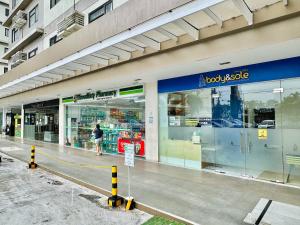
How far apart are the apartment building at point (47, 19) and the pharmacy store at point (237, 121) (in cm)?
543

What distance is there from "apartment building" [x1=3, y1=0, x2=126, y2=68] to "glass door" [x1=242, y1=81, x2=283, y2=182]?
23.2ft

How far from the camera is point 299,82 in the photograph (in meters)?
6.58

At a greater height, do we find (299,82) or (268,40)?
(268,40)

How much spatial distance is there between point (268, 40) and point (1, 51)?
1605 inches

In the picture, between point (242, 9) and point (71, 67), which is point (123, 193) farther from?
point (71, 67)

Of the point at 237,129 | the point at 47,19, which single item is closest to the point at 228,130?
the point at 237,129

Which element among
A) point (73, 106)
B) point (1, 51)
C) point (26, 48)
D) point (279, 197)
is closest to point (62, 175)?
point (279, 197)

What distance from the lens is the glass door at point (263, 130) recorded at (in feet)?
23.0

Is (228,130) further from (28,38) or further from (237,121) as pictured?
(28,38)

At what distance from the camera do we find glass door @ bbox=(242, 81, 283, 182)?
7.01 meters

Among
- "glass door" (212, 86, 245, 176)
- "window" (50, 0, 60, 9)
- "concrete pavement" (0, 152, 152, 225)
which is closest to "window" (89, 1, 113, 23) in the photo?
"window" (50, 0, 60, 9)

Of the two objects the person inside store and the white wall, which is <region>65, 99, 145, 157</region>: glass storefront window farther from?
the white wall

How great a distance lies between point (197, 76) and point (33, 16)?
1886 centimetres

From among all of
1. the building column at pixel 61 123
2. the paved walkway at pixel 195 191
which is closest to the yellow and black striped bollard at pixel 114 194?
the paved walkway at pixel 195 191
